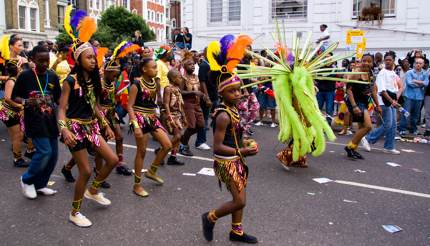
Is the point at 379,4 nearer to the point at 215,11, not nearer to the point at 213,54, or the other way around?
the point at 215,11

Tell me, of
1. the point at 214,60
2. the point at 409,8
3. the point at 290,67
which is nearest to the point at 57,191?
the point at 214,60

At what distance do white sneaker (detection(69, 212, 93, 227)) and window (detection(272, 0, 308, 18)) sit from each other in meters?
17.3

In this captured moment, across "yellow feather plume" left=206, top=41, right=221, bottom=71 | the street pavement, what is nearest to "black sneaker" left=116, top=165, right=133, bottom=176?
the street pavement

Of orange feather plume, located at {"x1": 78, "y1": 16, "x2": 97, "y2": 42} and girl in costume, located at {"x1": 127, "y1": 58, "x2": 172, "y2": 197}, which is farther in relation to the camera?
girl in costume, located at {"x1": 127, "y1": 58, "x2": 172, "y2": 197}

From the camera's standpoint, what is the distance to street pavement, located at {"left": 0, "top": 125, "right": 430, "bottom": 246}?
394 cm

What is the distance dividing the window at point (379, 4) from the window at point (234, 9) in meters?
5.56

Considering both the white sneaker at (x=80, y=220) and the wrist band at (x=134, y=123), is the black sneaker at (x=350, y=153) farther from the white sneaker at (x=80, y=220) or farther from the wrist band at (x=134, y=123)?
the white sneaker at (x=80, y=220)

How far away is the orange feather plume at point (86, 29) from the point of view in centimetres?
445

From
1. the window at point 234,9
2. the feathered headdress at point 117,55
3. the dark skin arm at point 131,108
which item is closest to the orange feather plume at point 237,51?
the dark skin arm at point 131,108

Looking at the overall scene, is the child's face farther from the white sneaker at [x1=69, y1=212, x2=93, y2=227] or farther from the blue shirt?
the blue shirt

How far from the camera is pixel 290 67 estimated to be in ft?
17.0

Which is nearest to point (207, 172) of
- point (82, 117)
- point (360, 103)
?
point (82, 117)

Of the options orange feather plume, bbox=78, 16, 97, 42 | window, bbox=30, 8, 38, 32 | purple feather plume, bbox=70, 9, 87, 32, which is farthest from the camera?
window, bbox=30, 8, 38, 32

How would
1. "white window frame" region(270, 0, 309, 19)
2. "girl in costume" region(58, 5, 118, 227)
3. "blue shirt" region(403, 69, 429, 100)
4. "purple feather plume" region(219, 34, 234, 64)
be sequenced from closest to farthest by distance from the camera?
"girl in costume" region(58, 5, 118, 227)
"purple feather plume" region(219, 34, 234, 64)
"blue shirt" region(403, 69, 429, 100)
"white window frame" region(270, 0, 309, 19)
